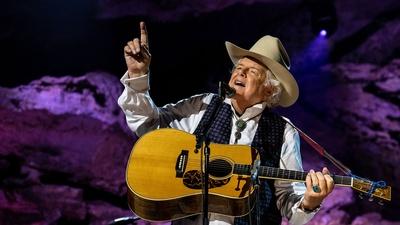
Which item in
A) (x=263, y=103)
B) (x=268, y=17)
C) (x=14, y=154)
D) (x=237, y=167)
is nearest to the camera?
(x=237, y=167)

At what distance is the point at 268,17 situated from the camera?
466cm

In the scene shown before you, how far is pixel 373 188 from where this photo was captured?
2.33 m

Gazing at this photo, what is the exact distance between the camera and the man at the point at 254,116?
8.21 feet

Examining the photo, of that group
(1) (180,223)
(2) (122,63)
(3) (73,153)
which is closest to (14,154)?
(3) (73,153)

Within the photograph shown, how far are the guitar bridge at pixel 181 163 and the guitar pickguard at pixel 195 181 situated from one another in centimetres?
3

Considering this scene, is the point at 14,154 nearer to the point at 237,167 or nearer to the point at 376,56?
the point at 237,167

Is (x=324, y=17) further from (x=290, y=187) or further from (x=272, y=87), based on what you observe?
(x=290, y=187)

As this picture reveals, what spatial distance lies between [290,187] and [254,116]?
43 cm

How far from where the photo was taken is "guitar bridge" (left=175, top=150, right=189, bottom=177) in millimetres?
2465

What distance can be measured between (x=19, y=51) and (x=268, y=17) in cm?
223

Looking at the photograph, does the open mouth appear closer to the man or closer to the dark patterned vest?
the man

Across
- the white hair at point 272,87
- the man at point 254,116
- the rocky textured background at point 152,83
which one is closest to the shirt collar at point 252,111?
the man at point 254,116

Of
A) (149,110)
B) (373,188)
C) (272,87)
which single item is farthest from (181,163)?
(373,188)

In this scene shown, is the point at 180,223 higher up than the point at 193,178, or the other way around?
the point at 193,178
